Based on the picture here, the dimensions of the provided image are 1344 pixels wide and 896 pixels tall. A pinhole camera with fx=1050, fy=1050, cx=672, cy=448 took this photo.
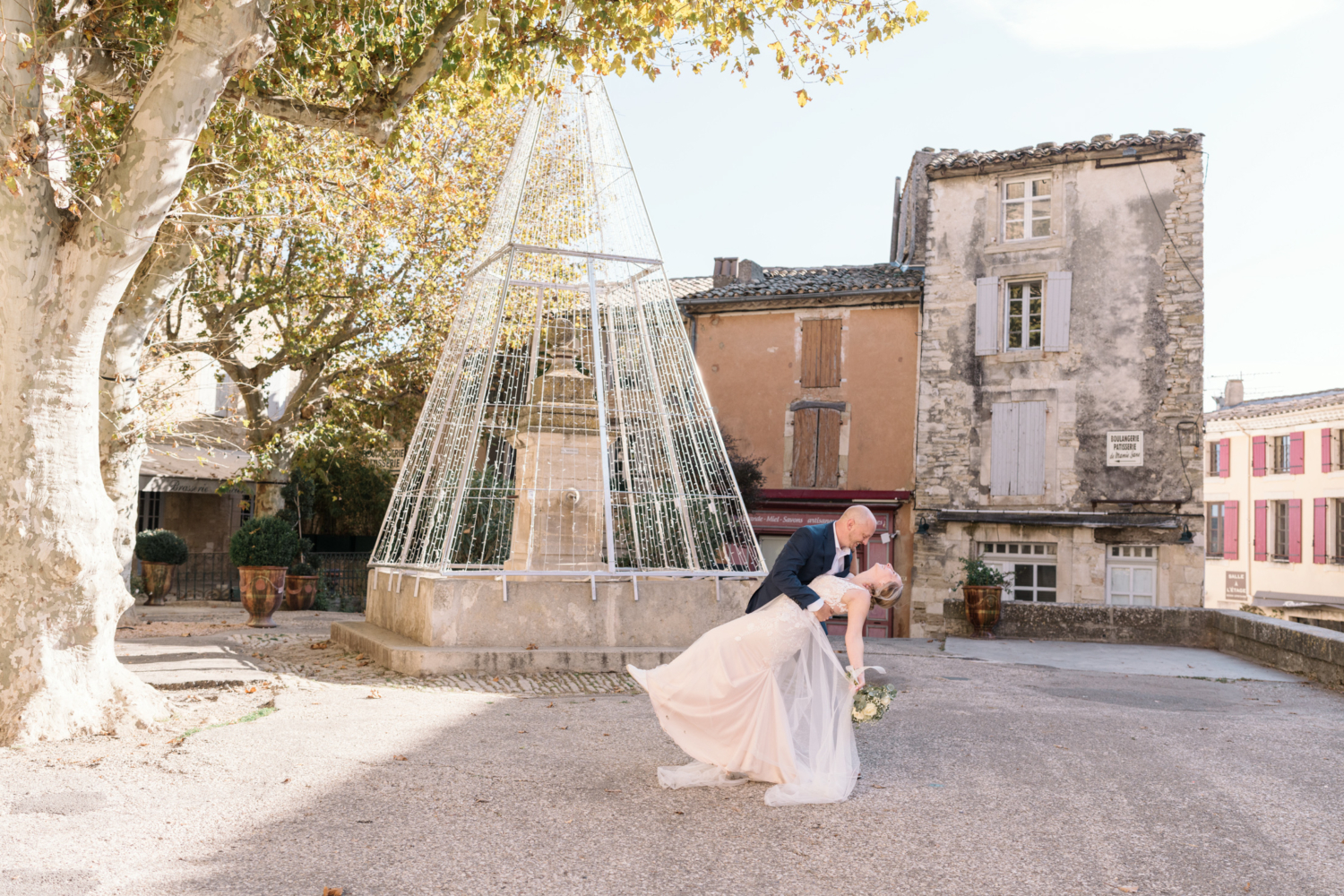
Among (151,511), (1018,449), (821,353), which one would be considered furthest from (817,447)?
(151,511)

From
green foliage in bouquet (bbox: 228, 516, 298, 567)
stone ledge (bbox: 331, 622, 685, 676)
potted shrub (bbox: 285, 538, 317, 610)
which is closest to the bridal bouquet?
stone ledge (bbox: 331, 622, 685, 676)

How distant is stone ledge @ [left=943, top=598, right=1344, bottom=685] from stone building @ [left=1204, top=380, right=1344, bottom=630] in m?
18.0

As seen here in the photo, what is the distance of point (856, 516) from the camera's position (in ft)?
16.2

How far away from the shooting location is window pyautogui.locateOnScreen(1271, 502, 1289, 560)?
32.7 meters

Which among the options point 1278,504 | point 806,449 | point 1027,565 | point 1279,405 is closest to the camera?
point 1027,565

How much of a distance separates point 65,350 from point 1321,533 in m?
33.9

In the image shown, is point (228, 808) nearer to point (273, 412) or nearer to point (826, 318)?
point (826, 318)

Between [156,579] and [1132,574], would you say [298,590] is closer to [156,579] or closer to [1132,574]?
[156,579]

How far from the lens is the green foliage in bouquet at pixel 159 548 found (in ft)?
55.8

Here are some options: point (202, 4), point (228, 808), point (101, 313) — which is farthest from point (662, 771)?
point (202, 4)

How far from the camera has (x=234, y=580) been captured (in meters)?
20.3

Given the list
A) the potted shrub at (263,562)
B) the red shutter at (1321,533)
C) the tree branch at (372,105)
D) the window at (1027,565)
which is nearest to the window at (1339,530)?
the red shutter at (1321,533)

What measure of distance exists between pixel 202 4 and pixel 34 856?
13.9ft

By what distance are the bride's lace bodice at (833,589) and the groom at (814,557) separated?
0.12 ft
